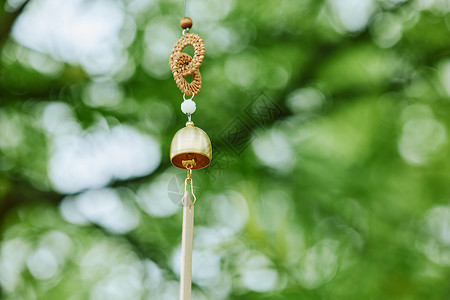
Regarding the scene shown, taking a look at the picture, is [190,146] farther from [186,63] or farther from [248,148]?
[248,148]

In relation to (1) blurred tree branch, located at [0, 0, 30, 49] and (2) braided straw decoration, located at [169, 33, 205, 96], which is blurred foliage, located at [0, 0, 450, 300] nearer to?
(1) blurred tree branch, located at [0, 0, 30, 49]

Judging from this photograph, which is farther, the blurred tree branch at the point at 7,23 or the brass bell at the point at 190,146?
the blurred tree branch at the point at 7,23

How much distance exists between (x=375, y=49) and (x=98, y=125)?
3.23 ft

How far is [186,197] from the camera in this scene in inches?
44.3

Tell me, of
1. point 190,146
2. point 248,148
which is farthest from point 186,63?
point 248,148

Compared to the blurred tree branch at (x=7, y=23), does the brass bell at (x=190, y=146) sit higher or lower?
lower

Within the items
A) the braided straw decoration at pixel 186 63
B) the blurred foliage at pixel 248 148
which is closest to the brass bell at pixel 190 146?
the braided straw decoration at pixel 186 63

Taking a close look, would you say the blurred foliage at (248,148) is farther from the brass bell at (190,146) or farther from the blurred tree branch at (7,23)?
the brass bell at (190,146)

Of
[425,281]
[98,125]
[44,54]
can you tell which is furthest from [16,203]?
[425,281]

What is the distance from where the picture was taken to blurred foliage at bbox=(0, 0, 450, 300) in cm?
190

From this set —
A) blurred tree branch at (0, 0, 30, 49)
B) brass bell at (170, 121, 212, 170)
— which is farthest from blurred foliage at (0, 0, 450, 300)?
brass bell at (170, 121, 212, 170)

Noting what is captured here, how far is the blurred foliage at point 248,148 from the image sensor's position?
190cm

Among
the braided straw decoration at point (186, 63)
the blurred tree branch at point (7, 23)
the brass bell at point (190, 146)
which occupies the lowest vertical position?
the brass bell at point (190, 146)

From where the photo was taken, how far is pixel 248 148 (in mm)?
2029
